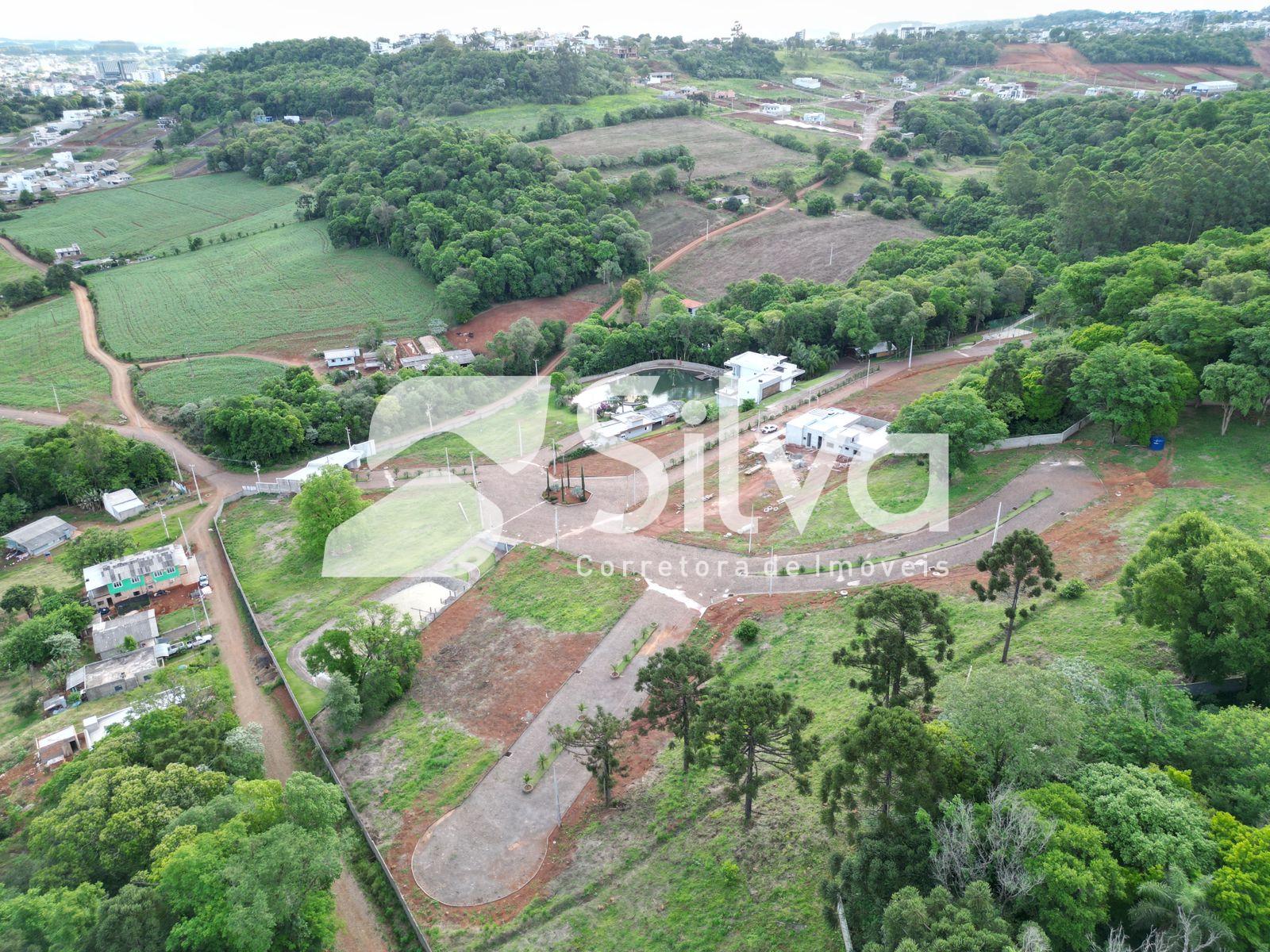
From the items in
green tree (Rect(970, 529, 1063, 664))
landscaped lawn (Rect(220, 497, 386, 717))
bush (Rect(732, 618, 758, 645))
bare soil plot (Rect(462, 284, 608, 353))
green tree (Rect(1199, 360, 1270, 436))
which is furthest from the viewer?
bare soil plot (Rect(462, 284, 608, 353))

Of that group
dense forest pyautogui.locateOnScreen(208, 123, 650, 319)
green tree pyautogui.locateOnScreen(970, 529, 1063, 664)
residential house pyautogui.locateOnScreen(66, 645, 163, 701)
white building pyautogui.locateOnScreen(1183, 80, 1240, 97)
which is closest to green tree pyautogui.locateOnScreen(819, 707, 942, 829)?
green tree pyautogui.locateOnScreen(970, 529, 1063, 664)

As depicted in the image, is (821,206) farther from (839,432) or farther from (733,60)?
(733,60)

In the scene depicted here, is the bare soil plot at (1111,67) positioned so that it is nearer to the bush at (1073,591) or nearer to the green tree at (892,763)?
the bush at (1073,591)

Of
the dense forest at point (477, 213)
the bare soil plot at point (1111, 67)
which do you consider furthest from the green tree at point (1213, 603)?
the bare soil plot at point (1111, 67)

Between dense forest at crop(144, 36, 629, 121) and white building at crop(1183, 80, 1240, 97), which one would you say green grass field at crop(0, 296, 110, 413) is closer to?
dense forest at crop(144, 36, 629, 121)

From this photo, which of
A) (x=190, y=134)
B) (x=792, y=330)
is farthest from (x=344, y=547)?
(x=190, y=134)

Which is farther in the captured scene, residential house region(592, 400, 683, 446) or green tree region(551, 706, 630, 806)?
residential house region(592, 400, 683, 446)
